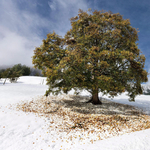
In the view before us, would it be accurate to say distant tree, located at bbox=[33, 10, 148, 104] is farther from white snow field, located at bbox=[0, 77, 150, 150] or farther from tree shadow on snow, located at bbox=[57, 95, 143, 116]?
white snow field, located at bbox=[0, 77, 150, 150]

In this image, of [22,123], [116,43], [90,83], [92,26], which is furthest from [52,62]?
[116,43]

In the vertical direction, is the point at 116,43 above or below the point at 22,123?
above

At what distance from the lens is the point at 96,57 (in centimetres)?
1021

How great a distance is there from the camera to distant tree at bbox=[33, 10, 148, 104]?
32.7ft

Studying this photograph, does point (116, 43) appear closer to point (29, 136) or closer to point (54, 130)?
point (54, 130)

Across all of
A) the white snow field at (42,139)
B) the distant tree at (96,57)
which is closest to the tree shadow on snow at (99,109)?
the distant tree at (96,57)

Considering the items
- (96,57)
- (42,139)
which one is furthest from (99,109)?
(42,139)

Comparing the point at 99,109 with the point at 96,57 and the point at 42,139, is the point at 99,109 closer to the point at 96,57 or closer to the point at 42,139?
the point at 96,57

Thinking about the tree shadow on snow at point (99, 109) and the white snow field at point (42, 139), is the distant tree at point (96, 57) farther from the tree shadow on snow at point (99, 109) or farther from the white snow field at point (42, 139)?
the white snow field at point (42, 139)

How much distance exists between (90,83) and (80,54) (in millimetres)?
3198

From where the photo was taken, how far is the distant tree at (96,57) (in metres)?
9.97

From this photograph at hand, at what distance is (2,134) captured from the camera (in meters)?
5.80

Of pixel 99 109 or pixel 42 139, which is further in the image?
pixel 99 109

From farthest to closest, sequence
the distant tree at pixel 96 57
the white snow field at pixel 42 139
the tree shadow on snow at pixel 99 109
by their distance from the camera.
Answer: the tree shadow on snow at pixel 99 109 < the distant tree at pixel 96 57 < the white snow field at pixel 42 139
